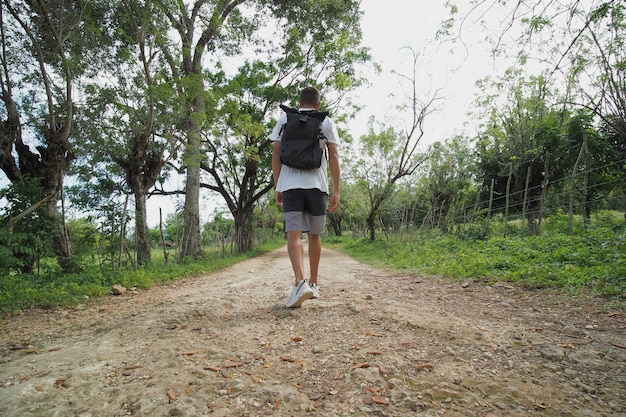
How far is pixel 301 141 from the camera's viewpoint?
2709 mm

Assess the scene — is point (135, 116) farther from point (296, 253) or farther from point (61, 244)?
point (296, 253)

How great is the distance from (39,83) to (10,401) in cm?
738

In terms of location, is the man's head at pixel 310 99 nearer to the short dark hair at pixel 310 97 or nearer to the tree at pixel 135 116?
the short dark hair at pixel 310 97

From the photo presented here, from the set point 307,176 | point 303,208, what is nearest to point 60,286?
point 303,208

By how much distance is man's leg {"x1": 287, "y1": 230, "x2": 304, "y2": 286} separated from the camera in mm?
2668

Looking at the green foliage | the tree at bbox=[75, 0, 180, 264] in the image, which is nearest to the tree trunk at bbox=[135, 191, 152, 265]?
the tree at bbox=[75, 0, 180, 264]

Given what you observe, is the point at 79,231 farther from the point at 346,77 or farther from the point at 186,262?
the point at 346,77

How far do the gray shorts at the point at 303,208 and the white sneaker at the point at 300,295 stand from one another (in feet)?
1.58

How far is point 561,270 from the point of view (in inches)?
149

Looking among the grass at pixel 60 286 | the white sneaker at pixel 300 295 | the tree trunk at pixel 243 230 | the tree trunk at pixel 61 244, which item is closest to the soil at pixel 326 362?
the white sneaker at pixel 300 295

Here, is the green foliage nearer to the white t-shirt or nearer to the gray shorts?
the gray shorts

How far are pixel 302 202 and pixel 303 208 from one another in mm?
68

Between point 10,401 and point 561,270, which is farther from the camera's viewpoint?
point 561,270

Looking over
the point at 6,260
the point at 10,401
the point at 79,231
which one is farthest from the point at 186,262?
the point at 10,401
